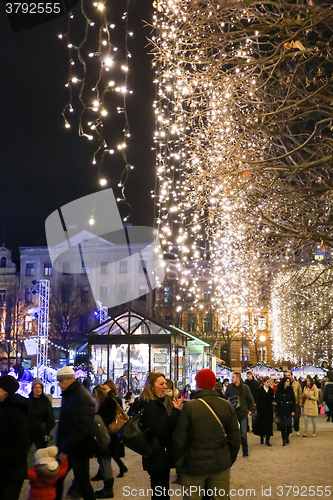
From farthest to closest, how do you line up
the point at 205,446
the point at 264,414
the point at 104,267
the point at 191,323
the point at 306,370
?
the point at 104,267 < the point at 191,323 < the point at 306,370 < the point at 264,414 < the point at 205,446

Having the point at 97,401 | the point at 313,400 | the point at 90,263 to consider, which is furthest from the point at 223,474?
the point at 90,263

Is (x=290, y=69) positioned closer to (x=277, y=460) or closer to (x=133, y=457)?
(x=277, y=460)

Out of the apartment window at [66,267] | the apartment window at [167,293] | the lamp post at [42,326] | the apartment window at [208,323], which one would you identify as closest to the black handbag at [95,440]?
the lamp post at [42,326]

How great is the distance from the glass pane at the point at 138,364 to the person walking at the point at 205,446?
647 inches

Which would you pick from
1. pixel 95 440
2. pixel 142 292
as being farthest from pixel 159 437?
pixel 142 292

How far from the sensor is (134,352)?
2130 cm

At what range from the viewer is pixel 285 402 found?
1388cm

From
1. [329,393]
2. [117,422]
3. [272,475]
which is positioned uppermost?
[117,422]

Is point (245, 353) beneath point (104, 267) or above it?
beneath

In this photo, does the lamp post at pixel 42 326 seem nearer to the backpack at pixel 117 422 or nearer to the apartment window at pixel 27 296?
the backpack at pixel 117 422

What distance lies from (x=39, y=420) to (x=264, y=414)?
6.87m

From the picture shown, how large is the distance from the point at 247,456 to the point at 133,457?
2.45m

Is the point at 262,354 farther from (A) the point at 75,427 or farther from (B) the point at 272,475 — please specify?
(A) the point at 75,427

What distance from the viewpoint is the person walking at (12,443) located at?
500 centimetres
